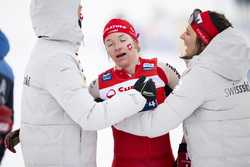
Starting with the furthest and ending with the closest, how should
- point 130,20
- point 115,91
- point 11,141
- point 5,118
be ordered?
point 130,20 → point 5,118 → point 115,91 → point 11,141

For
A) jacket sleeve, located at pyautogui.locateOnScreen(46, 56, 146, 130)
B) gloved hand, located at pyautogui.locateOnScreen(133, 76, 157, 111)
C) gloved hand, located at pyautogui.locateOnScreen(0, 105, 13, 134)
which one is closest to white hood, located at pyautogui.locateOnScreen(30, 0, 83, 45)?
jacket sleeve, located at pyautogui.locateOnScreen(46, 56, 146, 130)

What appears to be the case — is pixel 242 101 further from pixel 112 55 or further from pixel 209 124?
pixel 112 55

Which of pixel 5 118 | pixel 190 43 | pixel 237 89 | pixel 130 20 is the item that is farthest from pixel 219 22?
pixel 130 20

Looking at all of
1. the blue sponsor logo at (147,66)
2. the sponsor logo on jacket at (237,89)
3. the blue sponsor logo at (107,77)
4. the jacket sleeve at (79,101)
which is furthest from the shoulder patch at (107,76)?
the sponsor logo on jacket at (237,89)

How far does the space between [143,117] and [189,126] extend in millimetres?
223

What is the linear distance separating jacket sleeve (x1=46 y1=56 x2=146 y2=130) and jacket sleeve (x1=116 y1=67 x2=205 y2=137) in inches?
4.5

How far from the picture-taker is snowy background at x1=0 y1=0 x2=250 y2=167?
387 centimetres

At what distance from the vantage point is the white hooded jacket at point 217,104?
6.26 feet

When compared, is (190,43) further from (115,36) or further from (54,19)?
(54,19)

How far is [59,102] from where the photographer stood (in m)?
1.90

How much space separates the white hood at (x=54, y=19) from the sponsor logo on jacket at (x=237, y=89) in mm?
772

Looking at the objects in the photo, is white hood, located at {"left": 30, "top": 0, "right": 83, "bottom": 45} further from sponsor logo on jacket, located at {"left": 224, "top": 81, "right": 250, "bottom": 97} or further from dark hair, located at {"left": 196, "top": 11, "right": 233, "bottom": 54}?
sponsor logo on jacket, located at {"left": 224, "top": 81, "right": 250, "bottom": 97}

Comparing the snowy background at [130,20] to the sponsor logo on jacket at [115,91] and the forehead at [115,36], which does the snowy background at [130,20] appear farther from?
the sponsor logo on jacket at [115,91]

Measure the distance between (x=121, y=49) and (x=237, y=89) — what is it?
0.76 meters
